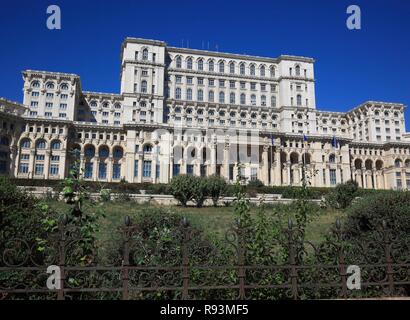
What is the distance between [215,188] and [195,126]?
3370cm

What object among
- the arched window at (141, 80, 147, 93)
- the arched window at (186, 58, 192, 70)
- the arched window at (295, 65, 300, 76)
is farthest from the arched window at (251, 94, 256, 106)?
the arched window at (141, 80, 147, 93)

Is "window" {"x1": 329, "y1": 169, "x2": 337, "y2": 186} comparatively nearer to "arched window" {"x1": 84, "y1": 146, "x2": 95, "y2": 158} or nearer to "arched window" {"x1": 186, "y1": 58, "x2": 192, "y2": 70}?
"arched window" {"x1": 186, "y1": 58, "x2": 192, "y2": 70}

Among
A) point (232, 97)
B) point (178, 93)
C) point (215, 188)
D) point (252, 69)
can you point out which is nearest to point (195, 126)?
point (178, 93)

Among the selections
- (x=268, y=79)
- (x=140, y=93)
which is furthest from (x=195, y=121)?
(x=268, y=79)

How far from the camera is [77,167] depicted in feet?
26.8

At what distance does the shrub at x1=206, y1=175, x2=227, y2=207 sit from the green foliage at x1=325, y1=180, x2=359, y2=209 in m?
11.3

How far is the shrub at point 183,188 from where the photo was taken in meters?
37.4

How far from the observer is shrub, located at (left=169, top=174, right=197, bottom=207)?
123 ft

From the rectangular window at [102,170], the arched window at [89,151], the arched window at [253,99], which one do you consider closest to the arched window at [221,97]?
the arched window at [253,99]

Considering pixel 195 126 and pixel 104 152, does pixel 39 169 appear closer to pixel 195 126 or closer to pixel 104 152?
pixel 104 152

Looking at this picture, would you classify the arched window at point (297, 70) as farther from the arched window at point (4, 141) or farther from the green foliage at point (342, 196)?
the arched window at point (4, 141)

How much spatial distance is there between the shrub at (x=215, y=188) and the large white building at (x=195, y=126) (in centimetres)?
1920

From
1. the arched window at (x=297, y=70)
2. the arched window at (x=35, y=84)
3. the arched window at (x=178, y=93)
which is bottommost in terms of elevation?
the arched window at (x=35, y=84)

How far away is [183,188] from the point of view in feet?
123
